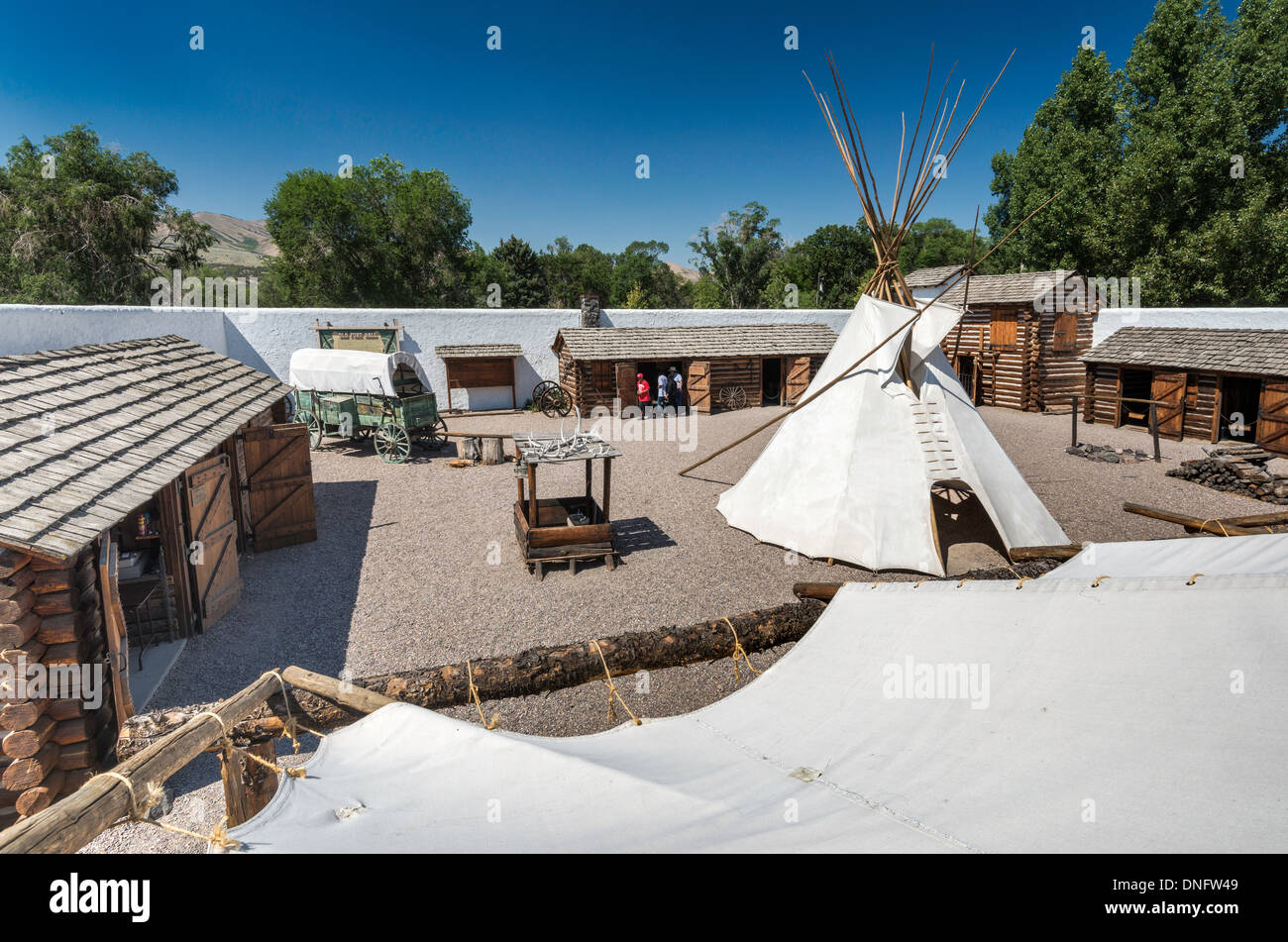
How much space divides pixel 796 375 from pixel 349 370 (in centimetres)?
1445

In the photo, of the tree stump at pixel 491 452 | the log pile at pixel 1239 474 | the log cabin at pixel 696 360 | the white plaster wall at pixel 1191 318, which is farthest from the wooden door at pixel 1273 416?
the tree stump at pixel 491 452

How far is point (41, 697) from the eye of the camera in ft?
14.7

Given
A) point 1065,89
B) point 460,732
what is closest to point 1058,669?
point 460,732

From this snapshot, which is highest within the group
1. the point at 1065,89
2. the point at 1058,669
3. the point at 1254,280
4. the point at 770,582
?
the point at 1065,89

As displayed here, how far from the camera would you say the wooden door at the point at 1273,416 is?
47.0ft

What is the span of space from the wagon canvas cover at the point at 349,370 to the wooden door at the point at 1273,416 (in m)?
19.0

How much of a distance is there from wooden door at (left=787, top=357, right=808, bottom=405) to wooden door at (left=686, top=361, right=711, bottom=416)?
3.17 m

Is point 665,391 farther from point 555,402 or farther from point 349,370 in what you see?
point 349,370

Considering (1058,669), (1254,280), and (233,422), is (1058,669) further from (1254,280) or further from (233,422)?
(1254,280)

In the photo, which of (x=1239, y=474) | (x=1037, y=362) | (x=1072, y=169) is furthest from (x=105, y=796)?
(x=1072, y=169)

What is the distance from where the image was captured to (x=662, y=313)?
23.9 metres
